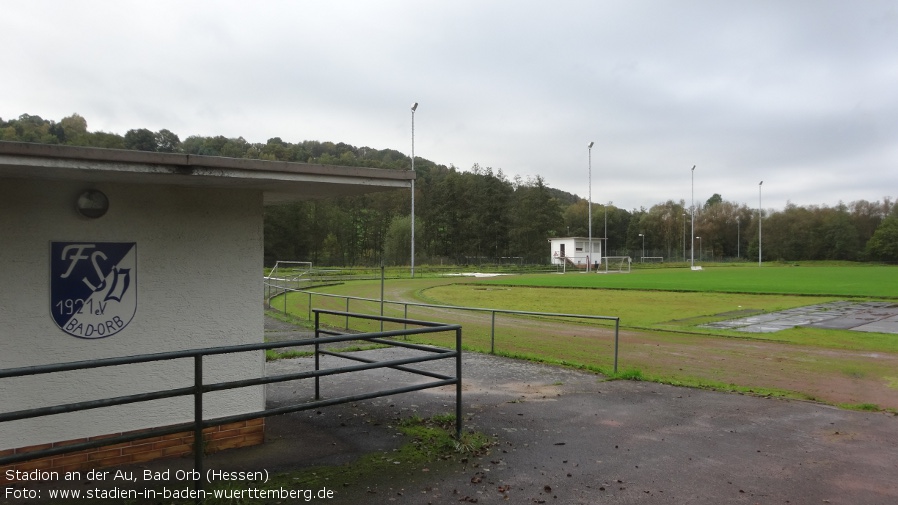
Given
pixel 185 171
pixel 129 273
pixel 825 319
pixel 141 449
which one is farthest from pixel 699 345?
pixel 185 171

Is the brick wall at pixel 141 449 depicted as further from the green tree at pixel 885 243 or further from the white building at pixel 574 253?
the green tree at pixel 885 243

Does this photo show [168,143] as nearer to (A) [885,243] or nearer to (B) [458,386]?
(B) [458,386]

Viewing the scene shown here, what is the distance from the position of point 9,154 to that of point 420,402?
4.99 metres

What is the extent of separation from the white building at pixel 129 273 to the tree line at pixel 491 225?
187 feet

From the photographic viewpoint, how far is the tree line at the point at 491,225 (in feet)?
277

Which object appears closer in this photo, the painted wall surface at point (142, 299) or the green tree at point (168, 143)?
the painted wall surface at point (142, 299)

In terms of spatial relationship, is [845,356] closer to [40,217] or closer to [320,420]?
[320,420]

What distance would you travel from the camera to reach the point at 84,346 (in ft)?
16.9

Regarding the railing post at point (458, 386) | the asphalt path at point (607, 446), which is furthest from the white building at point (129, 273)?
the railing post at point (458, 386)

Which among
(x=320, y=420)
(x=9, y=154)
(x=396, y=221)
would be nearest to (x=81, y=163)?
(x=9, y=154)

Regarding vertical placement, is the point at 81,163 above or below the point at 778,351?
above

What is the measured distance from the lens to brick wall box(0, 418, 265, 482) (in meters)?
4.91

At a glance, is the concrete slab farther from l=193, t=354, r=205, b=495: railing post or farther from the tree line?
the tree line

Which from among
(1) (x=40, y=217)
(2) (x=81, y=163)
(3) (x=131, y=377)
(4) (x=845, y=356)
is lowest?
(4) (x=845, y=356)
